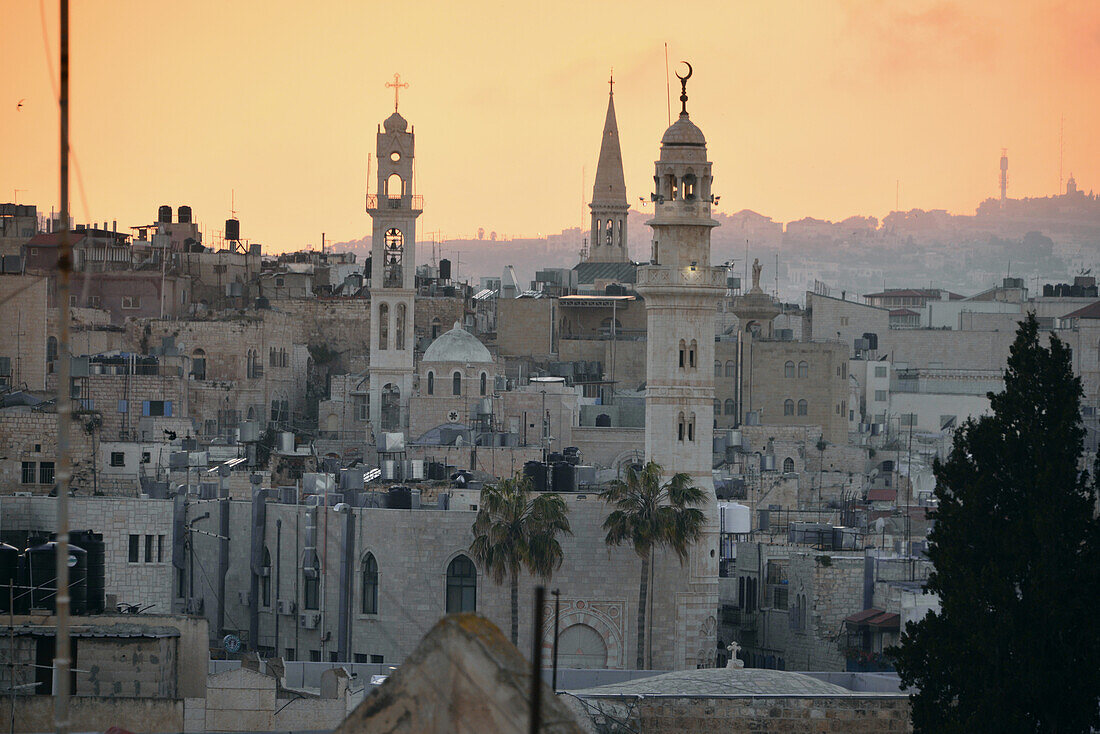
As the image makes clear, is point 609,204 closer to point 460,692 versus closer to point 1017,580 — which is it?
point 1017,580

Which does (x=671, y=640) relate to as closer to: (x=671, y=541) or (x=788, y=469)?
(x=671, y=541)

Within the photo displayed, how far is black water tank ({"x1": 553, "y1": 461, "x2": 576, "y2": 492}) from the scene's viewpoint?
48000mm

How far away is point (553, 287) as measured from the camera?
9512cm

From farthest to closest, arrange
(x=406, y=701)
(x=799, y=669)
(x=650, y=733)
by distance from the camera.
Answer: (x=799, y=669)
(x=650, y=733)
(x=406, y=701)

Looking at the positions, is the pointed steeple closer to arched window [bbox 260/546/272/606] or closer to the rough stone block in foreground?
arched window [bbox 260/546/272/606]

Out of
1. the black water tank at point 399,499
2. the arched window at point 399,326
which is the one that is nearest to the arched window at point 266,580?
the black water tank at point 399,499

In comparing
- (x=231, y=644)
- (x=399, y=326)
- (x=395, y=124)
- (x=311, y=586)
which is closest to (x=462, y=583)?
(x=311, y=586)

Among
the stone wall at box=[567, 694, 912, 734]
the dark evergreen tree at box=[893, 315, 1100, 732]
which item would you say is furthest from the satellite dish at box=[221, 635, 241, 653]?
the dark evergreen tree at box=[893, 315, 1100, 732]

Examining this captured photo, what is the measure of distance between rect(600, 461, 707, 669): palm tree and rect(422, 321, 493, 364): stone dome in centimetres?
2617

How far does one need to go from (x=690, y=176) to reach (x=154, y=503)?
1239 cm

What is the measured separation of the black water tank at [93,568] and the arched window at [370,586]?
735 centimetres

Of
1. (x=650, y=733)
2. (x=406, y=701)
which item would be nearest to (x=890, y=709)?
(x=650, y=733)

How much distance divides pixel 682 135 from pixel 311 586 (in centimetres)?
1180

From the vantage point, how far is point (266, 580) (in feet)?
152
